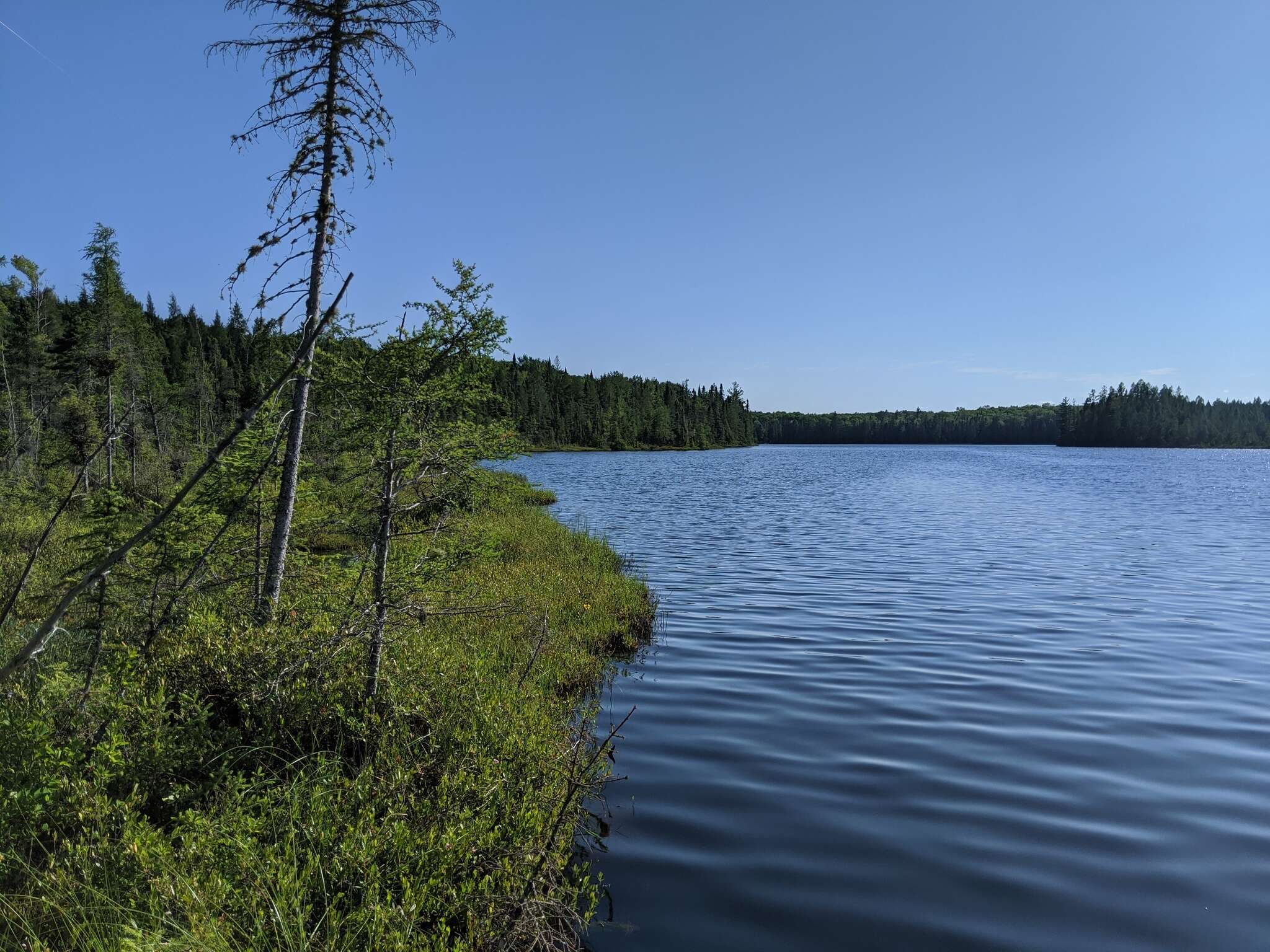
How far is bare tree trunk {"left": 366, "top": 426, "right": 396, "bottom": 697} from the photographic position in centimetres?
732

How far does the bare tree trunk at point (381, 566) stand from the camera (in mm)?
7316

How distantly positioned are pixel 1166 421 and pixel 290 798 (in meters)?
200

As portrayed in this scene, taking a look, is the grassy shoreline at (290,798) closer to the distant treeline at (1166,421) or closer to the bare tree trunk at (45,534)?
the bare tree trunk at (45,534)

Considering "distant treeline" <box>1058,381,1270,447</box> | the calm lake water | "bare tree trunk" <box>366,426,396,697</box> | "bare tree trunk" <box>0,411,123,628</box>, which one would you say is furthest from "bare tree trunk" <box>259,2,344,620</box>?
"distant treeline" <box>1058,381,1270,447</box>

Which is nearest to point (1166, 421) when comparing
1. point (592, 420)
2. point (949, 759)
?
point (592, 420)

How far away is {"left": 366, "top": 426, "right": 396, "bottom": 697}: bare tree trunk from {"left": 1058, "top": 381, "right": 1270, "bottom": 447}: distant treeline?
640 ft

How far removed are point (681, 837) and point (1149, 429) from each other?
196169 millimetres

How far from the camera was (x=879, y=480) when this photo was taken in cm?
5994

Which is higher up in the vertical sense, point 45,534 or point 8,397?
point 8,397

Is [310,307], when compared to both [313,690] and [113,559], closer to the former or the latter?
[313,690]

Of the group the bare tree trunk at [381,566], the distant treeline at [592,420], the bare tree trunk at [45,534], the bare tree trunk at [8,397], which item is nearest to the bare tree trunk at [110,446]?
the bare tree trunk at [45,534]

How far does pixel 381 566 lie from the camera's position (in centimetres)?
754

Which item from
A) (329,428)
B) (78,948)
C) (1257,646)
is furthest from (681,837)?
(1257,646)

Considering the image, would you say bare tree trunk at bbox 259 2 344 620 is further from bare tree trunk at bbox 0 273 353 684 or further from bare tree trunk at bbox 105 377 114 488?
bare tree trunk at bbox 0 273 353 684
